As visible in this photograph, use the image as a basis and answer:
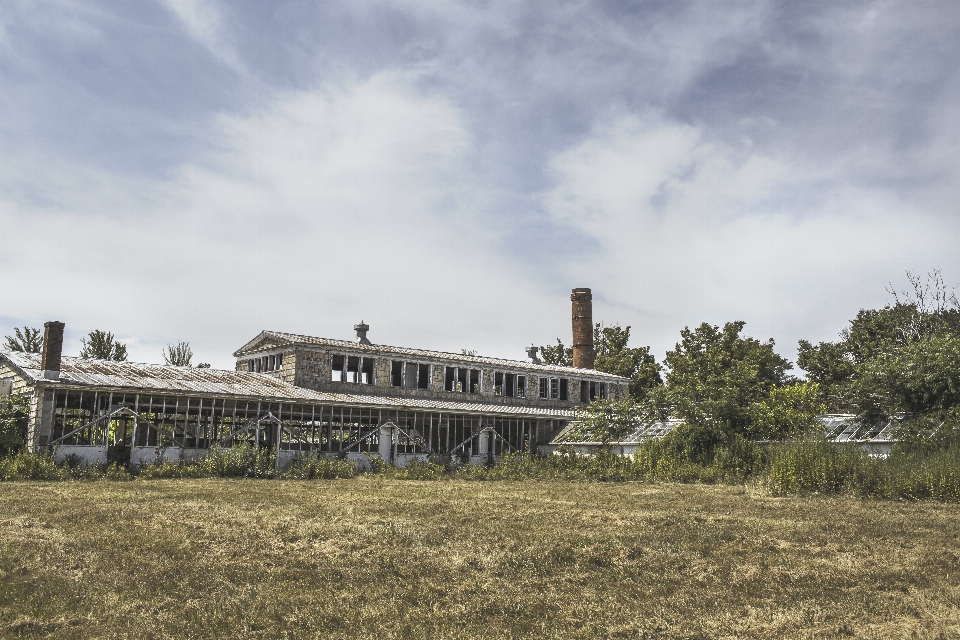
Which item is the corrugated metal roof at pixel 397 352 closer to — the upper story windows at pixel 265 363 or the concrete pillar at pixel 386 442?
the upper story windows at pixel 265 363

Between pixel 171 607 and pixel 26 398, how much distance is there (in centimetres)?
2082

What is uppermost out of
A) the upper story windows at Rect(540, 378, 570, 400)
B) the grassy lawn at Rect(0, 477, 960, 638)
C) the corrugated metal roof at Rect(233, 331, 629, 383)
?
the corrugated metal roof at Rect(233, 331, 629, 383)

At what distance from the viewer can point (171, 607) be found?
9.46m

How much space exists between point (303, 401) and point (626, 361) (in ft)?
97.4

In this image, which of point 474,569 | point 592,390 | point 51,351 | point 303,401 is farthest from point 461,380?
point 474,569

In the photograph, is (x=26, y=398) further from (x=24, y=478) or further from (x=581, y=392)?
(x=581, y=392)

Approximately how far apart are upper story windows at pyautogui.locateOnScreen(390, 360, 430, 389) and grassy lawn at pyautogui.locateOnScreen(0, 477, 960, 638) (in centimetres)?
2077

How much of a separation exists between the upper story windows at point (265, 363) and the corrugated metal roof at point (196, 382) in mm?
838

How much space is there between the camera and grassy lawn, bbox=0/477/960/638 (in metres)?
8.99

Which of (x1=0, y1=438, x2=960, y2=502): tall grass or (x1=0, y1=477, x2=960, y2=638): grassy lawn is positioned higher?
(x1=0, y1=438, x2=960, y2=502): tall grass

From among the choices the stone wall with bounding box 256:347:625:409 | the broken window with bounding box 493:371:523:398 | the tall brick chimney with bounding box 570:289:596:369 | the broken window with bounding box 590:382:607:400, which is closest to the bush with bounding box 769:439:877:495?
the stone wall with bounding box 256:347:625:409

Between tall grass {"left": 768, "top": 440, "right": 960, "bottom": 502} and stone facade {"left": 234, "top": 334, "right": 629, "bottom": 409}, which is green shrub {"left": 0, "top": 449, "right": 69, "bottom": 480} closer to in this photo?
stone facade {"left": 234, "top": 334, "right": 629, "bottom": 409}

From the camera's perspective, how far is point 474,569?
37.9ft

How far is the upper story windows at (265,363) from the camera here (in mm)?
37656
